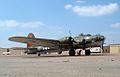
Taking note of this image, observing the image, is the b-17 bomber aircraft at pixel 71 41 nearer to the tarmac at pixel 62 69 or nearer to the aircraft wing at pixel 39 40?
the aircraft wing at pixel 39 40

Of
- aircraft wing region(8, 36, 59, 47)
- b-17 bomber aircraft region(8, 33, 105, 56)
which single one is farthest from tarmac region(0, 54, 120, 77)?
b-17 bomber aircraft region(8, 33, 105, 56)

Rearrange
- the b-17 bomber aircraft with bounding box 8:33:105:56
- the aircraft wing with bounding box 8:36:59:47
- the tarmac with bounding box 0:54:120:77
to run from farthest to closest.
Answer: the b-17 bomber aircraft with bounding box 8:33:105:56 < the aircraft wing with bounding box 8:36:59:47 < the tarmac with bounding box 0:54:120:77

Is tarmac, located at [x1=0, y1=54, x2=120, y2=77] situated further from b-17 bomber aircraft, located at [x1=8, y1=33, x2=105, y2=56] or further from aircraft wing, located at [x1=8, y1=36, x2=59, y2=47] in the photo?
b-17 bomber aircraft, located at [x1=8, y1=33, x2=105, y2=56]

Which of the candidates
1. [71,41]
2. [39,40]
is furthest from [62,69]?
[71,41]

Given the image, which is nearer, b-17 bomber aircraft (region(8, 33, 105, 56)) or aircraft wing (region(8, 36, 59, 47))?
aircraft wing (region(8, 36, 59, 47))

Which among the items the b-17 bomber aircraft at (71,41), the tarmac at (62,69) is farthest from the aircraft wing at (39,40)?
the tarmac at (62,69)

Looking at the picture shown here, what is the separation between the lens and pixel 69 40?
50719mm

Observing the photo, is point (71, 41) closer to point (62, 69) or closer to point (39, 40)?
point (39, 40)

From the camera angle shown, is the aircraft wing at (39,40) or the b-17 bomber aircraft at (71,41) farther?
the b-17 bomber aircraft at (71,41)

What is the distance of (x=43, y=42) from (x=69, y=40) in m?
4.56

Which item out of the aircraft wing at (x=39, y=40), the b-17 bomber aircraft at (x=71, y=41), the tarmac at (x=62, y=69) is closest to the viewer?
the tarmac at (x=62, y=69)

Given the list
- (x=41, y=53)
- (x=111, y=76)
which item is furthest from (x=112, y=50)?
(x=111, y=76)

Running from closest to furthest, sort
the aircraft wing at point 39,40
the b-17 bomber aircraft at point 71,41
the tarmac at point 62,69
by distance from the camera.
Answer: the tarmac at point 62,69, the aircraft wing at point 39,40, the b-17 bomber aircraft at point 71,41

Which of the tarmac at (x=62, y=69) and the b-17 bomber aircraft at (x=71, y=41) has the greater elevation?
the b-17 bomber aircraft at (x=71, y=41)
